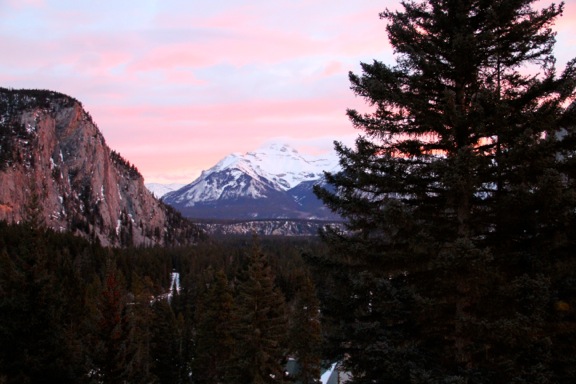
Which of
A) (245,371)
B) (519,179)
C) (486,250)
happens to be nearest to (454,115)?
(519,179)

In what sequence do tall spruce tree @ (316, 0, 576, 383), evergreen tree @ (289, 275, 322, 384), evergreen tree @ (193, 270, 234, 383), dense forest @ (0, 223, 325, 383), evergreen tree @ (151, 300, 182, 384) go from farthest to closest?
1. evergreen tree @ (151, 300, 182, 384)
2. evergreen tree @ (289, 275, 322, 384)
3. evergreen tree @ (193, 270, 234, 383)
4. dense forest @ (0, 223, 325, 383)
5. tall spruce tree @ (316, 0, 576, 383)

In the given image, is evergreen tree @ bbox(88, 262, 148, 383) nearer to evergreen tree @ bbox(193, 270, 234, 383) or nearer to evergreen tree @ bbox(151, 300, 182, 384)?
evergreen tree @ bbox(193, 270, 234, 383)

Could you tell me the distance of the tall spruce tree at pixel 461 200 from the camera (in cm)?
912

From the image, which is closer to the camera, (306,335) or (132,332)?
(132,332)

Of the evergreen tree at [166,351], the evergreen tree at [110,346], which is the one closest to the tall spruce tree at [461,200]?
the evergreen tree at [110,346]

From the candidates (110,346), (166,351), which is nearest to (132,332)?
(110,346)

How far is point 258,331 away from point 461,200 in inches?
675

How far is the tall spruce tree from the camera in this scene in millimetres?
9117

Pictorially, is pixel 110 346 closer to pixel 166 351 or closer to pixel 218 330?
pixel 218 330

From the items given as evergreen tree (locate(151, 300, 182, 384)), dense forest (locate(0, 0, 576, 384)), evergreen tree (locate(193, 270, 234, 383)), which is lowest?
evergreen tree (locate(151, 300, 182, 384))

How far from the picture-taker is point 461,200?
395 inches

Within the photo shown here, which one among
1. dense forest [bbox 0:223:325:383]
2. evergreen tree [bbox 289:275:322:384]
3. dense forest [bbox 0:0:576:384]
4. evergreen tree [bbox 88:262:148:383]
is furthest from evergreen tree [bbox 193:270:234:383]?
dense forest [bbox 0:0:576:384]

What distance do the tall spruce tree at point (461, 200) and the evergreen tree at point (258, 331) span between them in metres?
13.9

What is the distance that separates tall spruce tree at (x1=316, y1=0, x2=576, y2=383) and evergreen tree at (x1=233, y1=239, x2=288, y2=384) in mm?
13865
